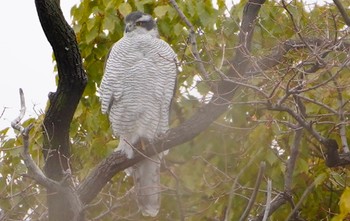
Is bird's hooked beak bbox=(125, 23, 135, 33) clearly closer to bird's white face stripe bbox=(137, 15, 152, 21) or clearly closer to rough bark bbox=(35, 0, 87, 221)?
bird's white face stripe bbox=(137, 15, 152, 21)

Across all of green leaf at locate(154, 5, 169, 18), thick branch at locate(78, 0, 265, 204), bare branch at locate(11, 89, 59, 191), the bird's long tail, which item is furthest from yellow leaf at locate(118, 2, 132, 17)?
bare branch at locate(11, 89, 59, 191)

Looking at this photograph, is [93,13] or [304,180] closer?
[304,180]

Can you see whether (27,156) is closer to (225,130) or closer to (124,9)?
(225,130)

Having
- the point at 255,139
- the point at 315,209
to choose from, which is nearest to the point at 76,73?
the point at 255,139

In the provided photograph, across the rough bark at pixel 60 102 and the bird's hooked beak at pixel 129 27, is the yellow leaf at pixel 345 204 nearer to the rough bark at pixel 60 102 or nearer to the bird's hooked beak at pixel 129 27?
the rough bark at pixel 60 102

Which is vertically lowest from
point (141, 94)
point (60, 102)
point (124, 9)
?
point (60, 102)

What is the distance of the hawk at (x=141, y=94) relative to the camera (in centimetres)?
543

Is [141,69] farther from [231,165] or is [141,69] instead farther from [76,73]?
[76,73]

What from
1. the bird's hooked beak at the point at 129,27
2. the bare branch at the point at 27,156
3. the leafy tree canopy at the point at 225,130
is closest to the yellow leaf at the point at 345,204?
the leafy tree canopy at the point at 225,130

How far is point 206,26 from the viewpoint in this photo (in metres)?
5.77

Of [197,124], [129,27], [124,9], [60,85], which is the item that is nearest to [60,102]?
[60,85]

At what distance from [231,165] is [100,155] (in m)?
1.11

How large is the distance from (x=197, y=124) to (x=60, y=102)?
2.72 ft

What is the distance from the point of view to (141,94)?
5473mm
